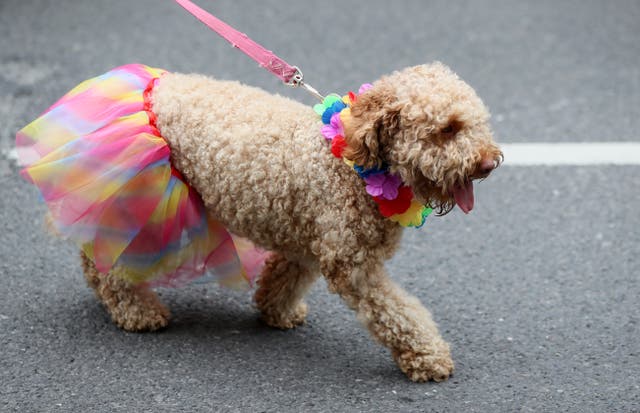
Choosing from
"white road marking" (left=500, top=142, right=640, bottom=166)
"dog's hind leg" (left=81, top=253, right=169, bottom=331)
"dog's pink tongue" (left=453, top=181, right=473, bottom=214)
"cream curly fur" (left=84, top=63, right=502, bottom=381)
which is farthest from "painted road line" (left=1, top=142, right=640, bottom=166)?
"dog's pink tongue" (left=453, top=181, right=473, bottom=214)

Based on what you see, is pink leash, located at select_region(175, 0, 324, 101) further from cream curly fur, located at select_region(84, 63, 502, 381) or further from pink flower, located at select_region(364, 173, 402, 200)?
pink flower, located at select_region(364, 173, 402, 200)

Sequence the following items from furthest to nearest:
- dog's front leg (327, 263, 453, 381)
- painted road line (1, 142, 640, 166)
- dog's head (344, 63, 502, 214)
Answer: painted road line (1, 142, 640, 166) → dog's front leg (327, 263, 453, 381) → dog's head (344, 63, 502, 214)

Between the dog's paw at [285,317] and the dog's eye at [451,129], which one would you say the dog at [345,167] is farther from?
the dog's paw at [285,317]

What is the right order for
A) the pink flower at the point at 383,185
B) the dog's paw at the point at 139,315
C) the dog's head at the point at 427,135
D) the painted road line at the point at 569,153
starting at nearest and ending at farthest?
the dog's head at the point at 427,135 < the pink flower at the point at 383,185 < the dog's paw at the point at 139,315 < the painted road line at the point at 569,153

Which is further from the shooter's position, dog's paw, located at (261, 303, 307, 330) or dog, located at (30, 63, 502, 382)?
dog's paw, located at (261, 303, 307, 330)

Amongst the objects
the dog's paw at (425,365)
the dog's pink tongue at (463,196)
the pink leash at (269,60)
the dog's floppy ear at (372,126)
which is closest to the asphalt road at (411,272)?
the dog's paw at (425,365)

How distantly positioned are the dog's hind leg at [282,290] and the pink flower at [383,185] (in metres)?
0.60

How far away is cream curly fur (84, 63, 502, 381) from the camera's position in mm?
2955

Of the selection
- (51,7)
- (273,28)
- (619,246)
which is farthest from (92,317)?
(51,7)

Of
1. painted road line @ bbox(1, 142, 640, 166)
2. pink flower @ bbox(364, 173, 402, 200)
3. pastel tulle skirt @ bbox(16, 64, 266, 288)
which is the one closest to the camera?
pink flower @ bbox(364, 173, 402, 200)

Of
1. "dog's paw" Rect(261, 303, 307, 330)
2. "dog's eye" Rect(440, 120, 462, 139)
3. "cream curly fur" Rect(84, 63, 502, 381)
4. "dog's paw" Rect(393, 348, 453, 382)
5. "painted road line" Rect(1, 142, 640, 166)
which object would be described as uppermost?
"painted road line" Rect(1, 142, 640, 166)

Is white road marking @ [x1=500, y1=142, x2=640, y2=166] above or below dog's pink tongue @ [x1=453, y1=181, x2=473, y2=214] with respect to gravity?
above

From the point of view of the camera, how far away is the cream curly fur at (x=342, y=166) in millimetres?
2955

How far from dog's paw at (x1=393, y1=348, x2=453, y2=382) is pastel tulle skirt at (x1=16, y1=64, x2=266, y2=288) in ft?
2.46
